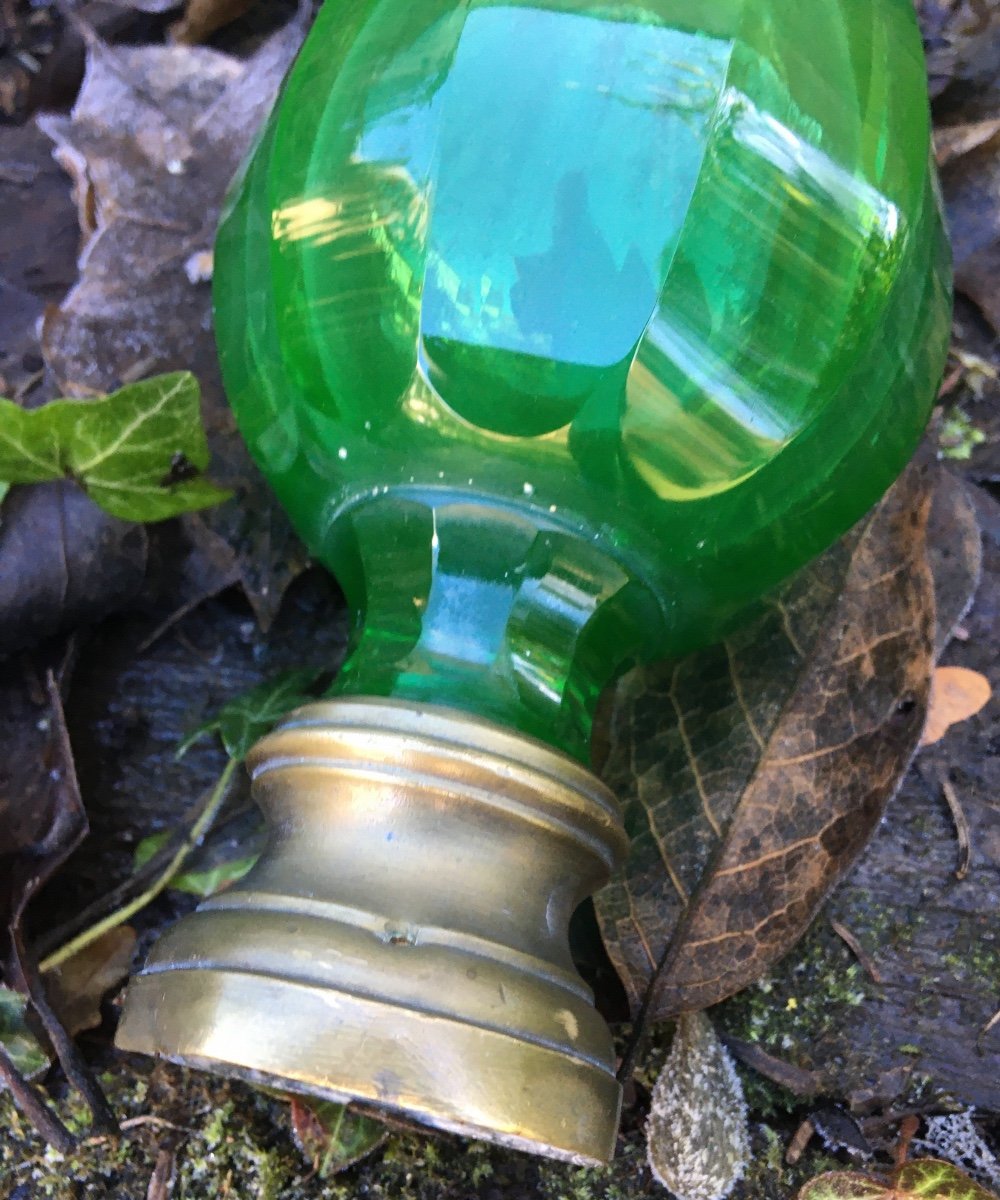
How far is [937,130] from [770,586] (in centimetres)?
59

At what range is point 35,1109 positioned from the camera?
87 cm

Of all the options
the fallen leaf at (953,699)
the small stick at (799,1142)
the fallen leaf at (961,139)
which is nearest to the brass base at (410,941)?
the small stick at (799,1142)

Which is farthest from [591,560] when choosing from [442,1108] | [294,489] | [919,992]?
[919,992]

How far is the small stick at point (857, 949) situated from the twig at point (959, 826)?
11cm

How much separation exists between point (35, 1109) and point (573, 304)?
721mm

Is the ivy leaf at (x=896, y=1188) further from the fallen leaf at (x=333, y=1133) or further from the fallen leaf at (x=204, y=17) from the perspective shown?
the fallen leaf at (x=204, y=17)

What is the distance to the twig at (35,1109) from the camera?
2.81ft

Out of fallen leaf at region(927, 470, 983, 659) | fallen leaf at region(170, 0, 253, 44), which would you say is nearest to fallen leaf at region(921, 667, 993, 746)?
fallen leaf at region(927, 470, 983, 659)

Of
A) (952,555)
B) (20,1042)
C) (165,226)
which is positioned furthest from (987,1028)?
(165,226)

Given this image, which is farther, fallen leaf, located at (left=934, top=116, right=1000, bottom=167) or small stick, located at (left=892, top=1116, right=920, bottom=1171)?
fallen leaf, located at (left=934, top=116, right=1000, bottom=167)

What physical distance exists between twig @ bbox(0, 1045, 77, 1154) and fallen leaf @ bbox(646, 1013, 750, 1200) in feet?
1.50

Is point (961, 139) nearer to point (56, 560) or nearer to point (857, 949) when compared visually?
point (857, 949)

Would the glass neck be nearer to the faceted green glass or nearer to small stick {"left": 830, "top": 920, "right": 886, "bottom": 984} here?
the faceted green glass

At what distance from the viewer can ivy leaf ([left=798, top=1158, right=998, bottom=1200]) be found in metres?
0.85
